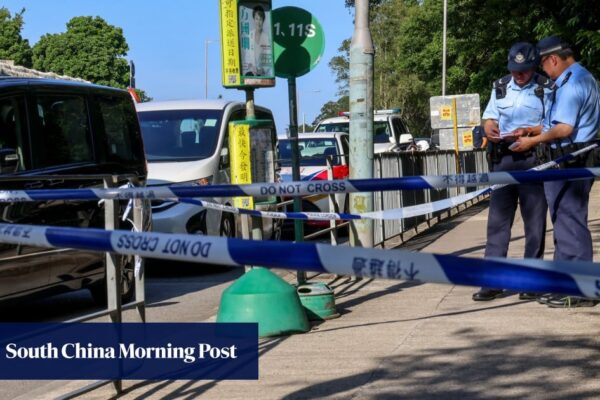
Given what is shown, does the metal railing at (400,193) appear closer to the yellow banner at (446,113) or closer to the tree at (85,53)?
the yellow banner at (446,113)

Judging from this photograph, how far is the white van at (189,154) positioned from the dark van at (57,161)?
208 cm

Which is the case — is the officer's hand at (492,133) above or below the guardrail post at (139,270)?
above

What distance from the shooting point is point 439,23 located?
63438 millimetres

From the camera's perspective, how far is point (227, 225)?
1324 cm

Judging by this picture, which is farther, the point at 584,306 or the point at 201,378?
the point at 584,306

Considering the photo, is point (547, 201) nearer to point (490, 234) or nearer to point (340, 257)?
point (490, 234)

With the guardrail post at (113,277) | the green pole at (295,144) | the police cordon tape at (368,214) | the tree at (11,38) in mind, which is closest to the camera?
the guardrail post at (113,277)

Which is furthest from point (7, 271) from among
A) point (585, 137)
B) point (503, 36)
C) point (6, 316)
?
point (503, 36)

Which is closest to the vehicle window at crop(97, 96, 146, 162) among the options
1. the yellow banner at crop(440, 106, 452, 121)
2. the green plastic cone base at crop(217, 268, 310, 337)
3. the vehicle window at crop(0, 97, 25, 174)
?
the vehicle window at crop(0, 97, 25, 174)

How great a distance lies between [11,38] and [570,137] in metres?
87.3

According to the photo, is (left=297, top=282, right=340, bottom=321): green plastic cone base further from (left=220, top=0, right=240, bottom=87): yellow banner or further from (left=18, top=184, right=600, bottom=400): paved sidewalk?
(left=220, top=0, right=240, bottom=87): yellow banner

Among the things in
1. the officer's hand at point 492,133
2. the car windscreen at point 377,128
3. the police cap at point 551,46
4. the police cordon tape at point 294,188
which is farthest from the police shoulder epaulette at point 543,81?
the car windscreen at point 377,128

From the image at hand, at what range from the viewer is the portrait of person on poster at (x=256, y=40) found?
855 cm

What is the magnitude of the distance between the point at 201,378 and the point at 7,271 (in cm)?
246
